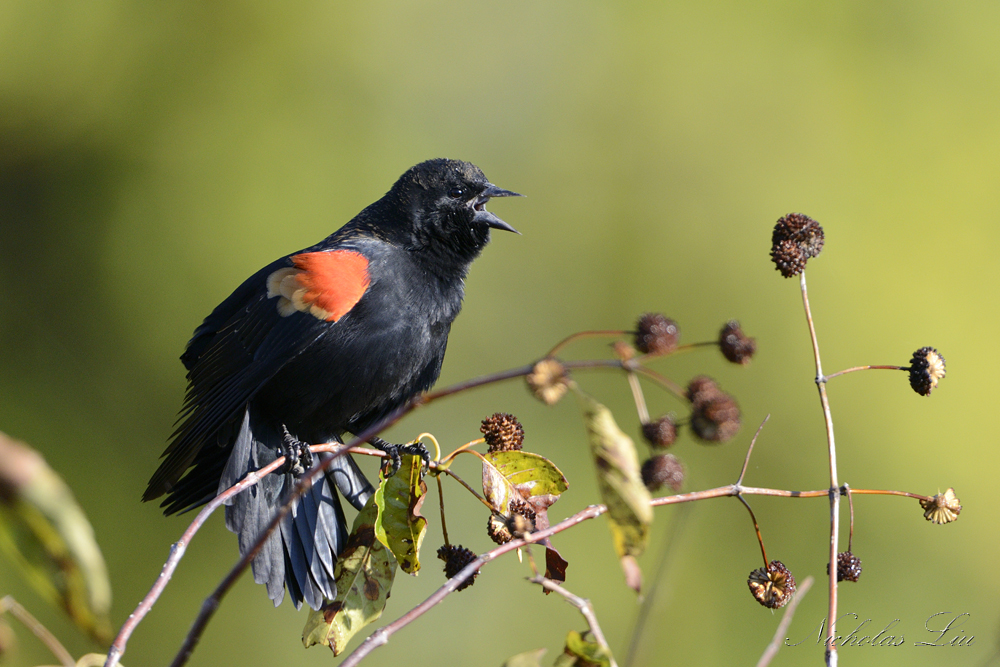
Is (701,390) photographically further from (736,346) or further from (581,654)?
(581,654)

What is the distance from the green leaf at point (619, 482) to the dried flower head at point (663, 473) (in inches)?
4.0

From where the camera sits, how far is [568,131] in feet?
24.3

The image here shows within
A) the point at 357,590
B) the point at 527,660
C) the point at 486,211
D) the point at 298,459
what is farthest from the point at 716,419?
the point at 486,211

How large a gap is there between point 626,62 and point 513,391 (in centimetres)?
344

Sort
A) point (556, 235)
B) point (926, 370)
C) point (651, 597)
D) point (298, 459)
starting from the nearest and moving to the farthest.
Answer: point (651, 597)
point (926, 370)
point (298, 459)
point (556, 235)

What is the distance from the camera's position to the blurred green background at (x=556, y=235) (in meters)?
5.64

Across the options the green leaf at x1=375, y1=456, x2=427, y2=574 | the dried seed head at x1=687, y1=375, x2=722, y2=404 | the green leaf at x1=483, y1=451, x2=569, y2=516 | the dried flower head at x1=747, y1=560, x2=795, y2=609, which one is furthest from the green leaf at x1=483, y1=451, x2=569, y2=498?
the dried seed head at x1=687, y1=375, x2=722, y2=404

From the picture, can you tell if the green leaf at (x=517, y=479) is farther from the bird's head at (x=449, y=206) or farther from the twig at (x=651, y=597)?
the bird's head at (x=449, y=206)

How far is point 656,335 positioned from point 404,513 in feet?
2.63

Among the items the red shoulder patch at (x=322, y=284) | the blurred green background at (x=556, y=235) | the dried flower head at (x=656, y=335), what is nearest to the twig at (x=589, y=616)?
the dried flower head at (x=656, y=335)

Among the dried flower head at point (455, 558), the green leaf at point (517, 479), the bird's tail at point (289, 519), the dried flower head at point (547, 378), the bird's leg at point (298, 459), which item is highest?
the dried flower head at point (547, 378)

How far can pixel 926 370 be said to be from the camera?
1.32 m

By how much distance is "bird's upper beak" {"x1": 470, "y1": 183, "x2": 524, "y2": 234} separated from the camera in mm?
2959

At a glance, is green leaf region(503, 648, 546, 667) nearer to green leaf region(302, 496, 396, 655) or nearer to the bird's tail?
green leaf region(302, 496, 396, 655)
